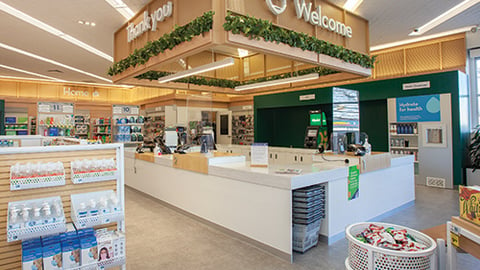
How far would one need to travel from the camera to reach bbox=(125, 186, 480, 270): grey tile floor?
10.3 feet

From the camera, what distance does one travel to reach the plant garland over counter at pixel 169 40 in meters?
4.07

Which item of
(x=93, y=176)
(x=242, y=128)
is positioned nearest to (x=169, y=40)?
(x=93, y=176)

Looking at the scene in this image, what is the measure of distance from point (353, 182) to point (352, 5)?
378 centimetres

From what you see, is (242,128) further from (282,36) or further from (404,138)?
(282,36)

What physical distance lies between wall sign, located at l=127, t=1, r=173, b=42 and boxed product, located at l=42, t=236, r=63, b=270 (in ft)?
13.6

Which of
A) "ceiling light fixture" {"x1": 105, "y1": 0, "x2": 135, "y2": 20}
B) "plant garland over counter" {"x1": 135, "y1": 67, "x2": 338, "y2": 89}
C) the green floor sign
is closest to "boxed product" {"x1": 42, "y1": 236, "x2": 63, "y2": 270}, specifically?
the green floor sign

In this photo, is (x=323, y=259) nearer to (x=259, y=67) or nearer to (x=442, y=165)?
(x=442, y=165)

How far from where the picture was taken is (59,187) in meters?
2.40

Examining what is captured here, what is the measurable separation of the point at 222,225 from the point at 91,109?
45.0 ft

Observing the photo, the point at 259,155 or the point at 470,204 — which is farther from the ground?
the point at 259,155

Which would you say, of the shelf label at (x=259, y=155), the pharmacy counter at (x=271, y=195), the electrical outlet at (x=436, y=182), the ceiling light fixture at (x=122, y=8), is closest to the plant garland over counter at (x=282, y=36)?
the shelf label at (x=259, y=155)

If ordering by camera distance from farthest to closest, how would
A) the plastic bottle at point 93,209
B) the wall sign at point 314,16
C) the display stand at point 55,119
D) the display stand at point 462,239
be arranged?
the display stand at point 55,119 < the wall sign at point 314,16 < the plastic bottle at point 93,209 < the display stand at point 462,239

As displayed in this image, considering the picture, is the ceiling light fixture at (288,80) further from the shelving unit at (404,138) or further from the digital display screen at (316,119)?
the shelving unit at (404,138)

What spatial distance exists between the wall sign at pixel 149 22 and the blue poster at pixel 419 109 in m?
6.56
